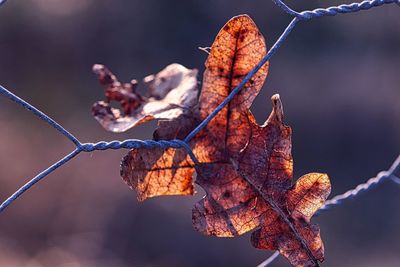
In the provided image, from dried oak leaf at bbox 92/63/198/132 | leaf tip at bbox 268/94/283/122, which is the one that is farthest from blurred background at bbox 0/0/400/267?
leaf tip at bbox 268/94/283/122

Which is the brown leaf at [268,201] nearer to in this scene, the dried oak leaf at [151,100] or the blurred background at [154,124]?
the dried oak leaf at [151,100]

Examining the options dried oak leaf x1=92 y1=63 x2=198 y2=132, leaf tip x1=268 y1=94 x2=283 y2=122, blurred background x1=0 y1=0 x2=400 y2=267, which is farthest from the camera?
blurred background x1=0 y1=0 x2=400 y2=267

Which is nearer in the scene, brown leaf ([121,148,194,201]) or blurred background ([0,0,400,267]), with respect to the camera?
brown leaf ([121,148,194,201])

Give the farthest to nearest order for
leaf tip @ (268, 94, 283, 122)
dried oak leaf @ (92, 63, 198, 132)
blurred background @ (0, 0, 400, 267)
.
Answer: blurred background @ (0, 0, 400, 267), dried oak leaf @ (92, 63, 198, 132), leaf tip @ (268, 94, 283, 122)

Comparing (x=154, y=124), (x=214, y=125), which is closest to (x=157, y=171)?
(x=214, y=125)

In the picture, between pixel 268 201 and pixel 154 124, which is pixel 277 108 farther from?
pixel 154 124

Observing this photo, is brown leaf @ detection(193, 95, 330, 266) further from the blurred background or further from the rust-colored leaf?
the blurred background

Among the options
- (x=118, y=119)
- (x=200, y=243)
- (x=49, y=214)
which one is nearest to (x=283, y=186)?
(x=118, y=119)
